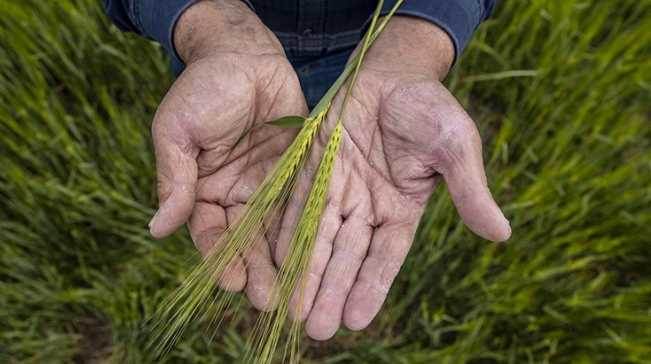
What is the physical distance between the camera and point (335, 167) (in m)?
1.09

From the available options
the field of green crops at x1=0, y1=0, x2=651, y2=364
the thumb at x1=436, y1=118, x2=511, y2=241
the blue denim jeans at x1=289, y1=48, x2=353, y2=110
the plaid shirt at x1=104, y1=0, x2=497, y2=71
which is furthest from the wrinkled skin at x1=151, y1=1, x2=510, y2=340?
the field of green crops at x1=0, y1=0, x2=651, y2=364

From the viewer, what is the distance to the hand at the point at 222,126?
100 cm

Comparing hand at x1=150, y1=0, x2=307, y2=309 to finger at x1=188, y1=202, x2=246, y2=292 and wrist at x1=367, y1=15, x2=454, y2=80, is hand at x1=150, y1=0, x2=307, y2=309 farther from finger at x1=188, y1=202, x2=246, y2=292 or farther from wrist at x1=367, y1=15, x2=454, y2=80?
wrist at x1=367, y1=15, x2=454, y2=80

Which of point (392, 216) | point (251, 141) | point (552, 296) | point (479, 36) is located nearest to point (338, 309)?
point (392, 216)

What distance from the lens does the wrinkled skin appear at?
38.9 inches

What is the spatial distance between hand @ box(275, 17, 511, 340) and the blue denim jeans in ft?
0.75

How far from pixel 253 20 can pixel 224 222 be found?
1.23 feet

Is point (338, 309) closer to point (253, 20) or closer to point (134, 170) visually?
point (253, 20)

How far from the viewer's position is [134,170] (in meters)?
1.45

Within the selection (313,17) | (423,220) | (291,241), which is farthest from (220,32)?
(423,220)

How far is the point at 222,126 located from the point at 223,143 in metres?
0.04

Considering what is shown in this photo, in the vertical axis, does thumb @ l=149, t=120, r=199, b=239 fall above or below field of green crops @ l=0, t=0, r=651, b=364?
above

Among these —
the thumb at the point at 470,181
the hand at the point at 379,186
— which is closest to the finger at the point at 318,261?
the hand at the point at 379,186

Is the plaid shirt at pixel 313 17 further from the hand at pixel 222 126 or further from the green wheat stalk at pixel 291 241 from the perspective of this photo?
the green wheat stalk at pixel 291 241
